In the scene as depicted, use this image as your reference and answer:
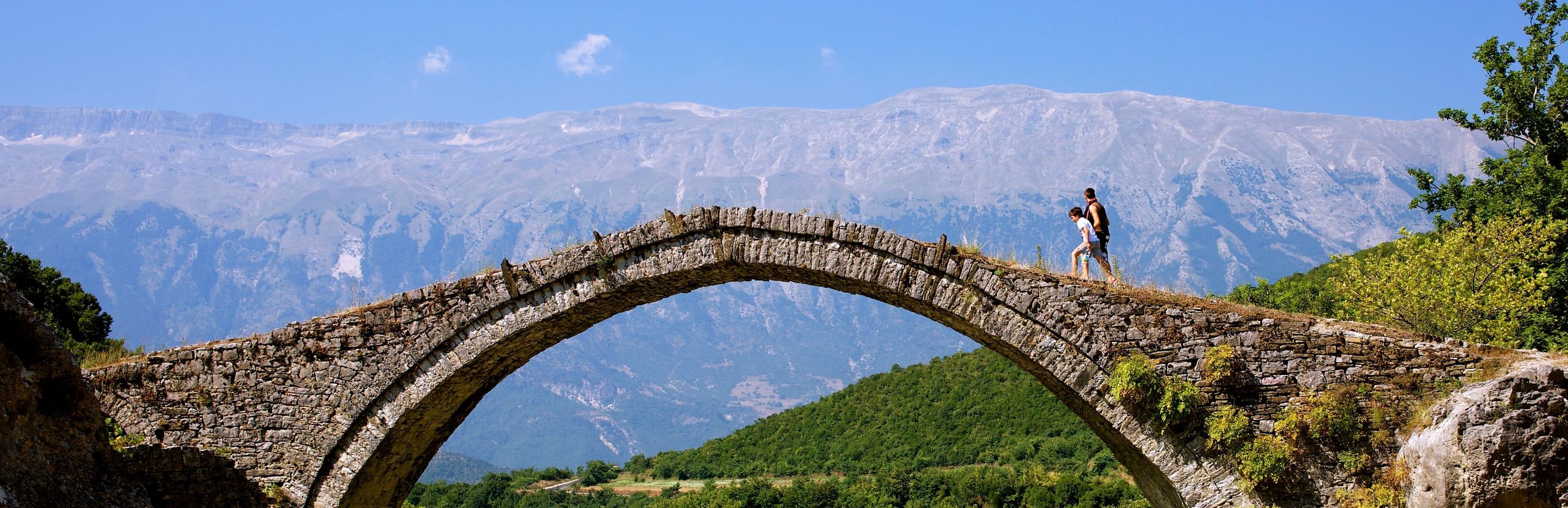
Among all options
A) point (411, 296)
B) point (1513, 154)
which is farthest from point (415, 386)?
point (1513, 154)

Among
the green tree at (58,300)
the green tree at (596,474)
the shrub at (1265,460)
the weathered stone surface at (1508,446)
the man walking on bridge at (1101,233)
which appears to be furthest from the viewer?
the green tree at (596,474)

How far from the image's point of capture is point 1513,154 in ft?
63.6

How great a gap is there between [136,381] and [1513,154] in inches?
840

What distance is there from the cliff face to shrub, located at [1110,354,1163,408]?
8.44 metres

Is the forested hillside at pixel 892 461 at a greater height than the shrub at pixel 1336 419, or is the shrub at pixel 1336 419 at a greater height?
the forested hillside at pixel 892 461

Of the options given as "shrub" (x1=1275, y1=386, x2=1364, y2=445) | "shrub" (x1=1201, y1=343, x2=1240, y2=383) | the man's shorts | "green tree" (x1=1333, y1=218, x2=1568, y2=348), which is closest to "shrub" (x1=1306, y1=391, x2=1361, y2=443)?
"shrub" (x1=1275, y1=386, x2=1364, y2=445)

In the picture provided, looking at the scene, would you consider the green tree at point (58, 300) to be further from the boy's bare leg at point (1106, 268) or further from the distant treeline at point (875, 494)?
the boy's bare leg at point (1106, 268)

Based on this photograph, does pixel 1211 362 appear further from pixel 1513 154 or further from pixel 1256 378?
pixel 1513 154

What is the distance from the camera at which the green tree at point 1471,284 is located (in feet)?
51.5

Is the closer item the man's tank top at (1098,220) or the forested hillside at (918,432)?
the man's tank top at (1098,220)

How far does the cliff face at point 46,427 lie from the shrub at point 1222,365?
919 centimetres

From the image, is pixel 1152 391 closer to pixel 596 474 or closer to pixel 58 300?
pixel 596 474

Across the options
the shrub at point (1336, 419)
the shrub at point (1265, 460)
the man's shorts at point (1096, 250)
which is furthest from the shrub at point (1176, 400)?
the man's shorts at point (1096, 250)

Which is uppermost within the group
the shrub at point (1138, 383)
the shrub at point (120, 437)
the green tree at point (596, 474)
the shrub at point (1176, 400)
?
the green tree at point (596, 474)
